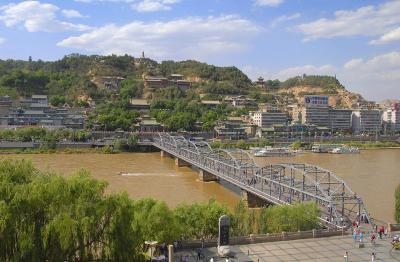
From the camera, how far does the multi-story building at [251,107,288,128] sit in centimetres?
10932

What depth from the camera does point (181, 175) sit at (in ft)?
174

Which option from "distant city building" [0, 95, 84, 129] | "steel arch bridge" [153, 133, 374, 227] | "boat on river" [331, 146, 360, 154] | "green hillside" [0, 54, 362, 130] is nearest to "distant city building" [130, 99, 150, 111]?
"green hillside" [0, 54, 362, 130]

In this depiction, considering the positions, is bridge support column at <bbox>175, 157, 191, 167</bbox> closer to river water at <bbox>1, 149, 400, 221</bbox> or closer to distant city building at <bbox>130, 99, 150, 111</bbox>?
river water at <bbox>1, 149, 400, 221</bbox>

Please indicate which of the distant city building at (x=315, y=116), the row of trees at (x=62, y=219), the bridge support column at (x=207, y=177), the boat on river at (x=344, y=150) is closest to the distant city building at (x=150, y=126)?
the boat on river at (x=344, y=150)

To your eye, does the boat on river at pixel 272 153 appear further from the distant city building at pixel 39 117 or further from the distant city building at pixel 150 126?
the distant city building at pixel 39 117

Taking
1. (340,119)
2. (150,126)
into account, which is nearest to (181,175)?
(150,126)

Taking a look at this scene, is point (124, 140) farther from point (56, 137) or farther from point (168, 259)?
point (168, 259)

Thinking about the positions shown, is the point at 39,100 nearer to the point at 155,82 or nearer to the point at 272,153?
the point at 155,82

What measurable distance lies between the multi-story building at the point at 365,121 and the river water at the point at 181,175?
50.4 m

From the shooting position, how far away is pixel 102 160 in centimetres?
6575

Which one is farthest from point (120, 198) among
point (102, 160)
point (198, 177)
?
point (102, 160)

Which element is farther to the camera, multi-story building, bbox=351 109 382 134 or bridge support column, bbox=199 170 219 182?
multi-story building, bbox=351 109 382 134

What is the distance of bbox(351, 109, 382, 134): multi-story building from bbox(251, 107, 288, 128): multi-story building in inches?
944

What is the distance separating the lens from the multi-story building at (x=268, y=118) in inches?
4304
